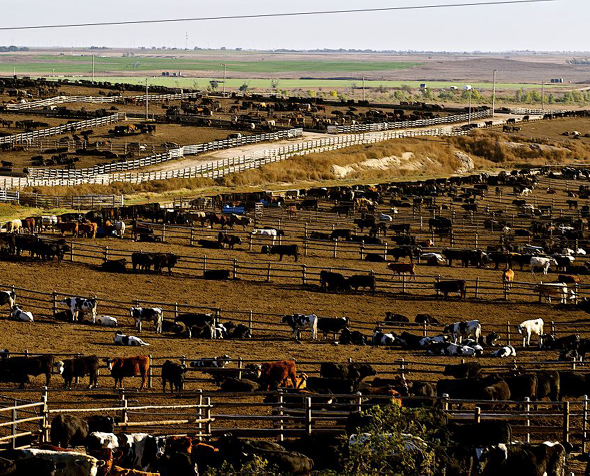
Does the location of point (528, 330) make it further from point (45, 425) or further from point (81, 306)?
point (45, 425)

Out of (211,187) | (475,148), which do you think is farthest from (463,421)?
(475,148)

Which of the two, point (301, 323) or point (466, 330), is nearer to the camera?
point (466, 330)

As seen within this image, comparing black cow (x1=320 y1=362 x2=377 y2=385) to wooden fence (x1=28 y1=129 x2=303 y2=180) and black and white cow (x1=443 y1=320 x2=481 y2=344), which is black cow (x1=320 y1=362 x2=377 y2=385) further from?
wooden fence (x1=28 y1=129 x2=303 y2=180)

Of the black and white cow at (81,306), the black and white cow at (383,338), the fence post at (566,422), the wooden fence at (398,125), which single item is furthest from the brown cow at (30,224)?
the wooden fence at (398,125)

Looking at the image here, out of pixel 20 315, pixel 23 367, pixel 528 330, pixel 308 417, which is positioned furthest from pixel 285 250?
pixel 308 417

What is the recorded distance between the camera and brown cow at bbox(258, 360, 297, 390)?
2358 centimetres

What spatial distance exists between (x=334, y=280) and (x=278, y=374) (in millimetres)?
14210

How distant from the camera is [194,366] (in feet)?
84.3

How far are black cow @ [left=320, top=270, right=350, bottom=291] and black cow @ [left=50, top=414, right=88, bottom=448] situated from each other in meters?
20.1

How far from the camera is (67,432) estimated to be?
18.0 metres

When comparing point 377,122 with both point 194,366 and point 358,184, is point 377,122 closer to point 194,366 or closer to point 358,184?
point 358,184

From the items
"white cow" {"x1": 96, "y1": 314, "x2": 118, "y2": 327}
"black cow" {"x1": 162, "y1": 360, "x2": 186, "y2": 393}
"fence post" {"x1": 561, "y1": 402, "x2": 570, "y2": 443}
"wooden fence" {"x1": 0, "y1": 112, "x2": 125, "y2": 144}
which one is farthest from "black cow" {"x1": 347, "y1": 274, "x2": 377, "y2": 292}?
"wooden fence" {"x1": 0, "y1": 112, "x2": 125, "y2": 144}

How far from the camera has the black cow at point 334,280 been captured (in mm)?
37531

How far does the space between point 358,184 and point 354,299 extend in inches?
1649
